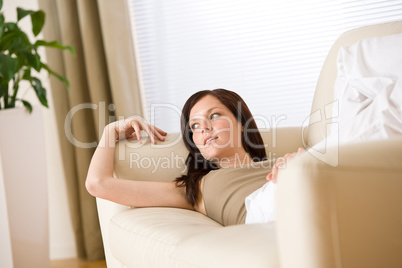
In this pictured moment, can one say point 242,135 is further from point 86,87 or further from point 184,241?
point 86,87

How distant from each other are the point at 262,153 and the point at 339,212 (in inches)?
40.8

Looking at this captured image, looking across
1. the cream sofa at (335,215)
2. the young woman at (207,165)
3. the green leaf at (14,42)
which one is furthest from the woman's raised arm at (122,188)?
the green leaf at (14,42)

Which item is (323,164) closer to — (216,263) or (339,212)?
(339,212)

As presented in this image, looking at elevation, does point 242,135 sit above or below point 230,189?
above

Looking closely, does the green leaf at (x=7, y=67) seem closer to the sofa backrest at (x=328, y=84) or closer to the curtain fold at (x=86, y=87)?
the curtain fold at (x=86, y=87)

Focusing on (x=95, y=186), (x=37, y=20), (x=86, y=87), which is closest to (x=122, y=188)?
(x=95, y=186)

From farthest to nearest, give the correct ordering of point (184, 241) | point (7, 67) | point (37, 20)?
point (37, 20) < point (7, 67) < point (184, 241)

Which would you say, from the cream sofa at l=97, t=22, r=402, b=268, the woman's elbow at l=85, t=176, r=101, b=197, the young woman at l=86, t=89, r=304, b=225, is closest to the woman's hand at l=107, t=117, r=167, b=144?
the young woman at l=86, t=89, r=304, b=225

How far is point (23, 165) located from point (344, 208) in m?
1.80

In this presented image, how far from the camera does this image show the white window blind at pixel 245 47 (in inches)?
101

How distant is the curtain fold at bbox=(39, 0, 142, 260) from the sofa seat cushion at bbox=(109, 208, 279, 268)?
1273 millimetres

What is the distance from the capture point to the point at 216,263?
96 cm

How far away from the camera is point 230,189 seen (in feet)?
4.86

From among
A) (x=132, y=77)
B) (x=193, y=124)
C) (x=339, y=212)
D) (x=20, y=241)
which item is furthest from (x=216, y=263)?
(x=132, y=77)
